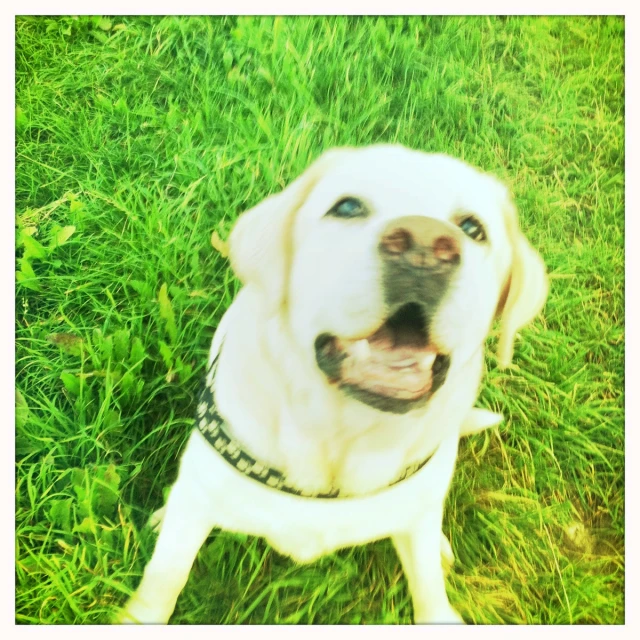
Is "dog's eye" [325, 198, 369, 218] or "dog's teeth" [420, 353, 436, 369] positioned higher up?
"dog's eye" [325, 198, 369, 218]

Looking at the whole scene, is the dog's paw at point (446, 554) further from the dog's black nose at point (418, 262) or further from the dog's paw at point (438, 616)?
the dog's black nose at point (418, 262)

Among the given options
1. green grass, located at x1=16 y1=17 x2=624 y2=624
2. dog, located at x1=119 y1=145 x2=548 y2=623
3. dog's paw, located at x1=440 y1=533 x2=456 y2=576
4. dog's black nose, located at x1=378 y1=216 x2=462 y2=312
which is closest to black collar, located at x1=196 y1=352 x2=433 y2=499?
dog, located at x1=119 y1=145 x2=548 y2=623

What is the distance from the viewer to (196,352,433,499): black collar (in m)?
1.07

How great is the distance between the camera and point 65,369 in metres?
1.23

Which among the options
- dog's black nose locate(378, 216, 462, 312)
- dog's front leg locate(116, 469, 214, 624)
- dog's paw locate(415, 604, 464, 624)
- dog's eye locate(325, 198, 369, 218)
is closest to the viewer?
dog's black nose locate(378, 216, 462, 312)

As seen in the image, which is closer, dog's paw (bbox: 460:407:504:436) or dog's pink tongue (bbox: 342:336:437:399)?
dog's pink tongue (bbox: 342:336:437:399)

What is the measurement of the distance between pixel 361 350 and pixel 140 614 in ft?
2.51

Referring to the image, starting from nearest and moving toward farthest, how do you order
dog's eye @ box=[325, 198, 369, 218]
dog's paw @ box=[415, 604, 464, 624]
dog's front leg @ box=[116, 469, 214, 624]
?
1. dog's eye @ box=[325, 198, 369, 218]
2. dog's front leg @ box=[116, 469, 214, 624]
3. dog's paw @ box=[415, 604, 464, 624]

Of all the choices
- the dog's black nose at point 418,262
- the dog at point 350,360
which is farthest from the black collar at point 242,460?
the dog's black nose at point 418,262

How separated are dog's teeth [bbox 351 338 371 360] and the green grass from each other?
0.38 m

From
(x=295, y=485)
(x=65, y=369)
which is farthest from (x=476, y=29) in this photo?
(x=65, y=369)

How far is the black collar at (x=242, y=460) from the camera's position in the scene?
107cm

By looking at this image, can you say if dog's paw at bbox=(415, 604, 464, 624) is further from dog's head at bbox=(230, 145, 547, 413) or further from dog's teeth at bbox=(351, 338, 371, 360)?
dog's teeth at bbox=(351, 338, 371, 360)

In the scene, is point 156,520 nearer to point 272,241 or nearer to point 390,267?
point 272,241
